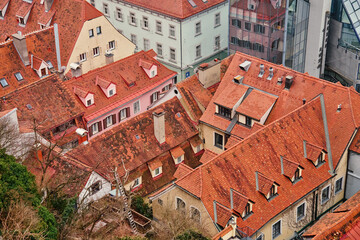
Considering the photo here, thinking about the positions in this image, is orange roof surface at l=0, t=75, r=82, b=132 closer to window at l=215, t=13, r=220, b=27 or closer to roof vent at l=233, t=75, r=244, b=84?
roof vent at l=233, t=75, r=244, b=84

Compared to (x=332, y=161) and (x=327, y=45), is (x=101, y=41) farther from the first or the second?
(x=332, y=161)

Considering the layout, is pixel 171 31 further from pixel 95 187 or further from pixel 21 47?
pixel 95 187

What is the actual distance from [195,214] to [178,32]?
38.5 meters

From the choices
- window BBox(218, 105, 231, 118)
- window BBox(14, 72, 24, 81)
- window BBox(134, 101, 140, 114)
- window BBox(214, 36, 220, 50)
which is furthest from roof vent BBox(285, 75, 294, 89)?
window BBox(14, 72, 24, 81)

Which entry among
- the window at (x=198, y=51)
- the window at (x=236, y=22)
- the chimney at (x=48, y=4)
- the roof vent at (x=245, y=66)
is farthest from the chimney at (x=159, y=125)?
the chimney at (x=48, y=4)

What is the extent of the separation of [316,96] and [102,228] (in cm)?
2641

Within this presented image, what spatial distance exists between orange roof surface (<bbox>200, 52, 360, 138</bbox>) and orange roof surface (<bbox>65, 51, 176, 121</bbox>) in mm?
12028

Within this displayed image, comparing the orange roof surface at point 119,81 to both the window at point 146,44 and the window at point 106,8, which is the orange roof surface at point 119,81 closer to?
the window at point 146,44

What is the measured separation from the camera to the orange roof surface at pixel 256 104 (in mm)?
62844

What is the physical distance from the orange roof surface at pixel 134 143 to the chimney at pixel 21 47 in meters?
20.8

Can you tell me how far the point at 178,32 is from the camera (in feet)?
278

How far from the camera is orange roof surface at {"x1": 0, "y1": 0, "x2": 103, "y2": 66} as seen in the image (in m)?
78.9

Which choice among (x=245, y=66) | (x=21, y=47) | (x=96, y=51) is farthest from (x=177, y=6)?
(x=21, y=47)

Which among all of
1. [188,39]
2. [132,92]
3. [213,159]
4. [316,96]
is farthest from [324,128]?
[188,39]
